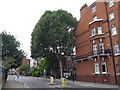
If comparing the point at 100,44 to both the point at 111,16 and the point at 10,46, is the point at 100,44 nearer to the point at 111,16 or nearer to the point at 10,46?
the point at 111,16

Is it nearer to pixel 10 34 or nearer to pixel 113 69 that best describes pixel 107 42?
pixel 113 69

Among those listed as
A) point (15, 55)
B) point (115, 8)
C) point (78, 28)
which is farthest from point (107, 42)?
point (15, 55)

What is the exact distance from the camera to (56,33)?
3189 centimetres

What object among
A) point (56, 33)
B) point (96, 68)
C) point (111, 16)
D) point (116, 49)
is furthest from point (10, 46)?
point (111, 16)

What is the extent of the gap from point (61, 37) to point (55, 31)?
5.85 feet

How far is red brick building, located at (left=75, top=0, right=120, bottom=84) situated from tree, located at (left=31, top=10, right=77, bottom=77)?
2888mm

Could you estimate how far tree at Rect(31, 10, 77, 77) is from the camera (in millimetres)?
32062

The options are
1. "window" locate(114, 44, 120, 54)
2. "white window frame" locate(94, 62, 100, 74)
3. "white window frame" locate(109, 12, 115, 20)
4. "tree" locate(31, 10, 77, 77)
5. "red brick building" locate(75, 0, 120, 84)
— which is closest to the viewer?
"window" locate(114, 44, 120, 54)

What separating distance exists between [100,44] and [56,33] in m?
9.46

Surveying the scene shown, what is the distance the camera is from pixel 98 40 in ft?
87.5

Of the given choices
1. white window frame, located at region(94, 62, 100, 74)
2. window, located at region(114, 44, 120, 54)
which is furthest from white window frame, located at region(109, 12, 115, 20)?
white window frame, located at region(94, 62, 100, 74)

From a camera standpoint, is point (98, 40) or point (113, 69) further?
point (98, 40)

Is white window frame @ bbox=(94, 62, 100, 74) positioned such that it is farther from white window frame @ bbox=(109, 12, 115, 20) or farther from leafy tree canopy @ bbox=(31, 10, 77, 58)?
white window frame @ bbox=(109, 12, 115, 20)

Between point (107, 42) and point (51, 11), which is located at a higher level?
point (51, 11)
